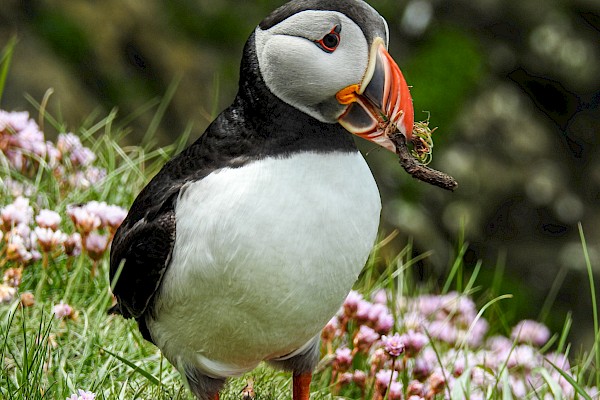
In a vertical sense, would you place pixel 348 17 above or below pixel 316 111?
above

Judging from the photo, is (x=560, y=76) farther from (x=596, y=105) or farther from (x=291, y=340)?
(x=291, y=340)

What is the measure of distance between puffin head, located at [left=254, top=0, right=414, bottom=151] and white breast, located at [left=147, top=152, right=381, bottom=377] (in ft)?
0.43

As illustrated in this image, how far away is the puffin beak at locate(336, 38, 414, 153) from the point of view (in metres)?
2.41

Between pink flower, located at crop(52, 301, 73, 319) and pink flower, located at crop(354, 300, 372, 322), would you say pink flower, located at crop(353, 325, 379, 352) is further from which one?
pink flower, located at crop(52, 301, 73, 319)

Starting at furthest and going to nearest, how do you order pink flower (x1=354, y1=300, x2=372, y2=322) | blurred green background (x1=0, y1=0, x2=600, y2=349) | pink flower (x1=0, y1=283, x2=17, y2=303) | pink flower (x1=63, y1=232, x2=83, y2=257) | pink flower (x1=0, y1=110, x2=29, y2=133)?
blurred green background (x1=0, y1=0, x2=600, y2=349), pink flower (x1=0, y1=110, x2=29, y2=133), pink flower (x1=63, y1=232, x2=83, y2=257), pink flower (x1=354, y1=300, x2=372, y2=322), pink flower (x1=0, y1=283, x2=17, y2=303)

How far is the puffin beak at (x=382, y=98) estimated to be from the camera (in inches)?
95.0

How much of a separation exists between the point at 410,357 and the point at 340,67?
1229 mm

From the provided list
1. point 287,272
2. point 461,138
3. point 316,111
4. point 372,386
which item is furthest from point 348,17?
point 461,138

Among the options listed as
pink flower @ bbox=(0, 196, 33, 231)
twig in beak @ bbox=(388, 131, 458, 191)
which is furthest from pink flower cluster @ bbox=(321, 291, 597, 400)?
pink flower @ bbox=(0, 196, 33, 231)

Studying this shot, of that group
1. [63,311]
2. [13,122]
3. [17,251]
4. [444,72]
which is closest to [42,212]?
[17,251]

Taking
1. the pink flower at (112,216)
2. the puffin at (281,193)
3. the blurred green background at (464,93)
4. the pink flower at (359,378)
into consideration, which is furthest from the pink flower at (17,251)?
the blurred green background at (464,93)

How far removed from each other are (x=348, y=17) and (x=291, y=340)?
852 mm

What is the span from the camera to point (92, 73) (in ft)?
20.0

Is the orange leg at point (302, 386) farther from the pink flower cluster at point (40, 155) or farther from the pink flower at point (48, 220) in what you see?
the pink flower cluster at point (40, 155)
